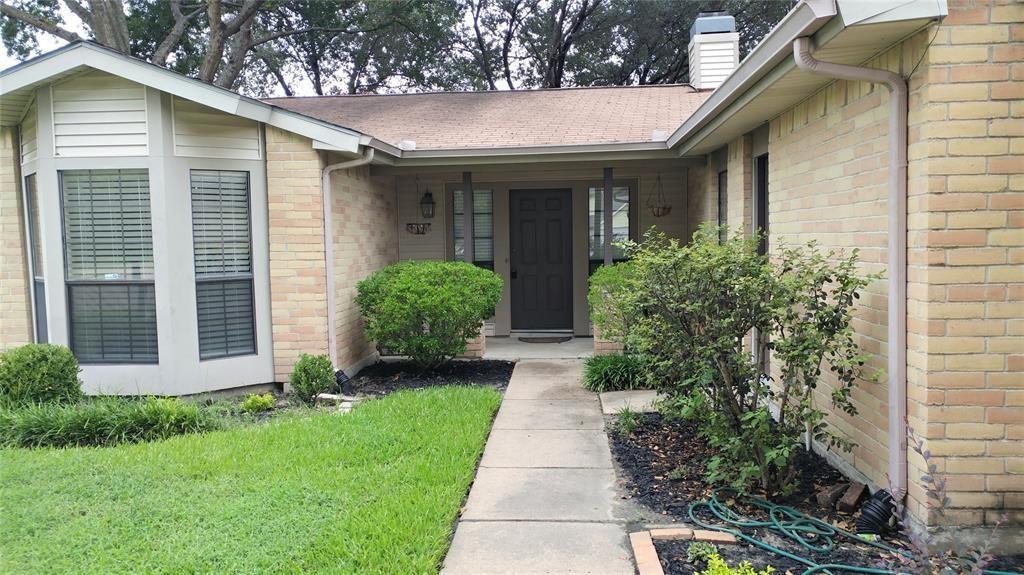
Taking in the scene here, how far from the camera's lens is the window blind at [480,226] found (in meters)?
10.2

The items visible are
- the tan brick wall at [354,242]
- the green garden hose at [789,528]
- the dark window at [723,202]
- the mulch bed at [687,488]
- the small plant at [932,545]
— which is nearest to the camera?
the small plant at [932,545]

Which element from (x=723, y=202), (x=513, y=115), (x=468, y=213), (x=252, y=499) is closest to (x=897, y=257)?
(x=252, y=499)

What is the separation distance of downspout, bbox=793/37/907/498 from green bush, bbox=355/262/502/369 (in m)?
4.66

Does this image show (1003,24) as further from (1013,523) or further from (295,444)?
(295,444)

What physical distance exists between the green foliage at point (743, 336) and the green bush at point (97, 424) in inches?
150

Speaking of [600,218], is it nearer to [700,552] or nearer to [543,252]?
[543,252]

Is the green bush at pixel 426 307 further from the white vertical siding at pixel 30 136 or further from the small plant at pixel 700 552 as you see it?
the small plant at pixel 700 552

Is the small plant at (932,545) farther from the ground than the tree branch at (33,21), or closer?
closer

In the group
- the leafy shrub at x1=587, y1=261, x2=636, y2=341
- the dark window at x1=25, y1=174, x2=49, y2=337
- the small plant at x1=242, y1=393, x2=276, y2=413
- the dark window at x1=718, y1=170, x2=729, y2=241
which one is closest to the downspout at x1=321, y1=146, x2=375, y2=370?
the small plant at x1=242, y1=393, x2=276, y2=413

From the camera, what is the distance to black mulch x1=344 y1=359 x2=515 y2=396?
24.0 ft

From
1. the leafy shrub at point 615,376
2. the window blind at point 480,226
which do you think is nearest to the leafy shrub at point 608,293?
the leafy shrub at point 615,376

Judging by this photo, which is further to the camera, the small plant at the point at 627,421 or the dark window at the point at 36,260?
the dark window at the point at 36,260

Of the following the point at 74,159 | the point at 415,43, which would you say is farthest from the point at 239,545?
the point at 415,43

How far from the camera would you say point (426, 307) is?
7355mm
